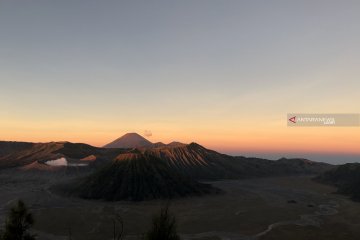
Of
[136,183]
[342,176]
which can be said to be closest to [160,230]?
[136,183]

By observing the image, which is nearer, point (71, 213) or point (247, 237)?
point (247, 237)

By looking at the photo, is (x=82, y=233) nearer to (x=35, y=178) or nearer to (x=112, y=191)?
(x=112, y=191)

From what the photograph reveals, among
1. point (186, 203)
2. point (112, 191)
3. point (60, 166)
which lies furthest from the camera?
point (60, 166)

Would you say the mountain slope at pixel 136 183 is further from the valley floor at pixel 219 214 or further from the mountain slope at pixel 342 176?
the mountain slope at pixel 342 176

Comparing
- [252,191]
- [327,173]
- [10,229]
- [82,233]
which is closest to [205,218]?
[82,233]

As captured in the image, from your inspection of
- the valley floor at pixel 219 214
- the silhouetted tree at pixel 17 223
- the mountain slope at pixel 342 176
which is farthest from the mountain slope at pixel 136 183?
the silhouetted tree at pixel 17 223

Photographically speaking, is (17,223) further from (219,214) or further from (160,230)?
(219,214)
